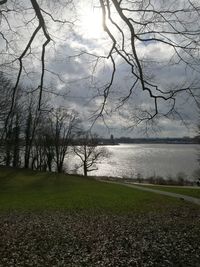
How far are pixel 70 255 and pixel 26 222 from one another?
664 cm

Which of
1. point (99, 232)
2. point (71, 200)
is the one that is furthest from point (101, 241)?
point (71, 200)

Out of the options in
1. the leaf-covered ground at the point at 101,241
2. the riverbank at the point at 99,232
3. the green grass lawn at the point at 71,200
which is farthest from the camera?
the green grass lawn at the point at 71,200

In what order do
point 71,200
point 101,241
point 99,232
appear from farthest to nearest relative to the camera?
point 71,200
point 99,232
point 101,241

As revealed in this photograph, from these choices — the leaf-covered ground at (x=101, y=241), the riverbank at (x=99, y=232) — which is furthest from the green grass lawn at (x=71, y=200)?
the leaf-covered ground at (x=101, y=241)

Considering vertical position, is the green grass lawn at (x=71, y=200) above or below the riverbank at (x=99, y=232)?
below

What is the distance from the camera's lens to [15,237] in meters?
14.0

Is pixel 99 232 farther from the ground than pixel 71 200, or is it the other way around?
pixel 99 232

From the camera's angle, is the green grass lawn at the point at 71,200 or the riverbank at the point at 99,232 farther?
the green grass lawn at the point at 71,200

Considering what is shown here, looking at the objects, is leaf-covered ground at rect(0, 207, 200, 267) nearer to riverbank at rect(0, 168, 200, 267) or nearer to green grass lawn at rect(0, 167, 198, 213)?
riverbank at rect(0, 168, 200, 267)

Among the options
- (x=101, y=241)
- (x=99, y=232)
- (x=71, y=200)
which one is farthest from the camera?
(x=71, y=200)

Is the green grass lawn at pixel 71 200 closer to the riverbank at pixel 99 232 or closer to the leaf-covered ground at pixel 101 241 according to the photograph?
the riverbank at pixel 99 232

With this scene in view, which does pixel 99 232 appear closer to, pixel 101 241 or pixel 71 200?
pixel 101 241

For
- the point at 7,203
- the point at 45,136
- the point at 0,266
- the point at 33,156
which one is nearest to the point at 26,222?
the point at 0,266

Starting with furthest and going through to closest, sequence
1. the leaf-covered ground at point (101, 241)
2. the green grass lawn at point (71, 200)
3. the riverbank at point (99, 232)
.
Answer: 1. the green grass lawn at point (71, 200)
2. the riverbank at point (99, 232)
3. the leaf-covered ground at point (101, 241)
